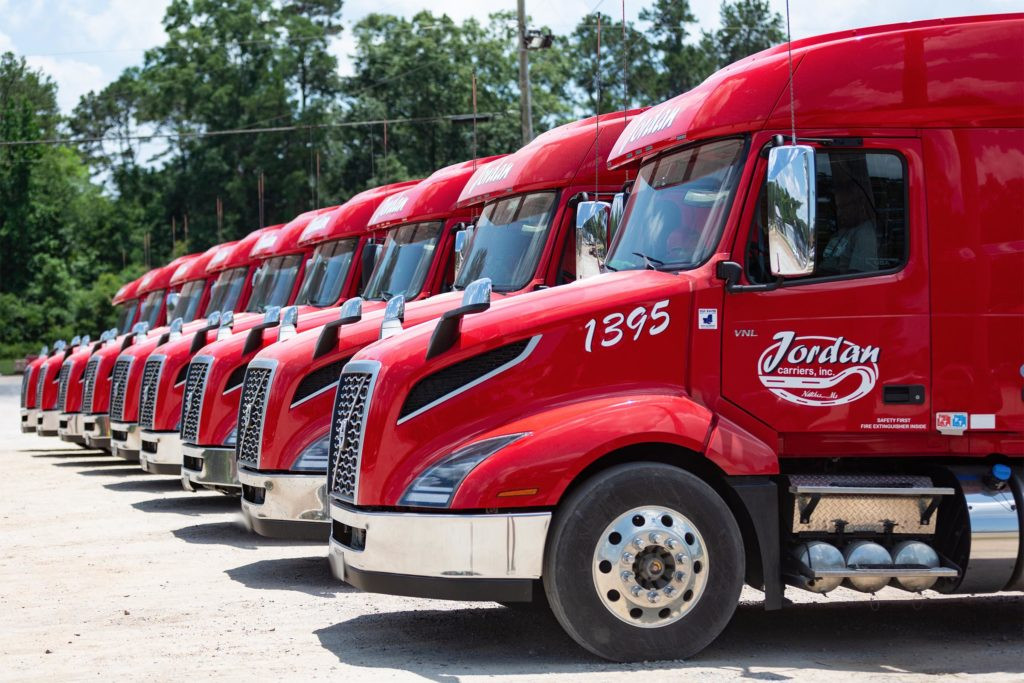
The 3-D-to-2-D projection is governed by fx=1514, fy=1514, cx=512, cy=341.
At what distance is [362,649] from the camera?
8016mm

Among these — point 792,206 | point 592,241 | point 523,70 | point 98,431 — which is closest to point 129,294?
point 523,70

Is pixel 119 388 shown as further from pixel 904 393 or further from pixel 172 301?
pixel 904 393

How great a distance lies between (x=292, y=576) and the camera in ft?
35.5

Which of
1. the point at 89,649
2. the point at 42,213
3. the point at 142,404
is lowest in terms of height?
the point at 89,649

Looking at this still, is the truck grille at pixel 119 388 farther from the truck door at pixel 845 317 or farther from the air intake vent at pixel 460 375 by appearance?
the truck door at pixel 845 317

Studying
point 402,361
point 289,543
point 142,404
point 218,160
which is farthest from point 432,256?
point 218,160

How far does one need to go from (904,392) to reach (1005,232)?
40.7 inches

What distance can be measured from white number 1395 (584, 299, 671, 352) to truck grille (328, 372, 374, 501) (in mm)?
1220

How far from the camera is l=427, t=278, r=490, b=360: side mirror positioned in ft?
25.3

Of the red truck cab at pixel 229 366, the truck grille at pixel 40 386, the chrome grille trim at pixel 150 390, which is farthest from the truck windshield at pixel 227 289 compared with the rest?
the red truck cab at pixel 229 366

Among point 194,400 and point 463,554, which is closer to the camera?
point 463,554

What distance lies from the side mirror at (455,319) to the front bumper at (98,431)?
A: 11910 millimetres

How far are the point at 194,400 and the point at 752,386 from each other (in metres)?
6.76

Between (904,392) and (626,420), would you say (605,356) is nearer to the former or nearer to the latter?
(626,420)
